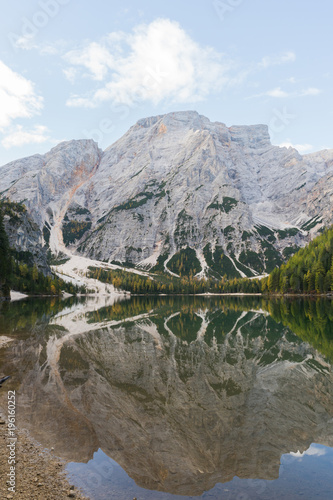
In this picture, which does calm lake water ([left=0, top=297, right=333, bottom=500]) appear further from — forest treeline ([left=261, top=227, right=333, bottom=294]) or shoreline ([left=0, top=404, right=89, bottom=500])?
forest treeline ([left=261, top=227, right=333, bottom=294])

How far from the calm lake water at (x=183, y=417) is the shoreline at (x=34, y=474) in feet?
1.22

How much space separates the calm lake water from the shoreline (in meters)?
0.37

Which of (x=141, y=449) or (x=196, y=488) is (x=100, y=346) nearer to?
(x=141, y=449)

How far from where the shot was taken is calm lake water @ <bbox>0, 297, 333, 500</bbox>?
31.6ft

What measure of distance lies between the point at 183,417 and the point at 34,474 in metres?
6.96

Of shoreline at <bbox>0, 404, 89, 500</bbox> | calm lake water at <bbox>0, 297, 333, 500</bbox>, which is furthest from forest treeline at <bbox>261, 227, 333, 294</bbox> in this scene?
shoreline at <bbox>0, 404, 89, 500</bbox>

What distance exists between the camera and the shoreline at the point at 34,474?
8359 mm

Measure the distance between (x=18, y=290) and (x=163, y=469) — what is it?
15157 centimetres

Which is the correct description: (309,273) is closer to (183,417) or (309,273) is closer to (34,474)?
(183,417)

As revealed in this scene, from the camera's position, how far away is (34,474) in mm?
9469

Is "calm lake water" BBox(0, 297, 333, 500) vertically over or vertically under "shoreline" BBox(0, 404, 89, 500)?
under

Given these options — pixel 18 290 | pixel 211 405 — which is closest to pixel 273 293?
pixel 18 290

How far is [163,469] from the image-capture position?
10.3m

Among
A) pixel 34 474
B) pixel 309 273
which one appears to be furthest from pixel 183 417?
pixel 309 273
